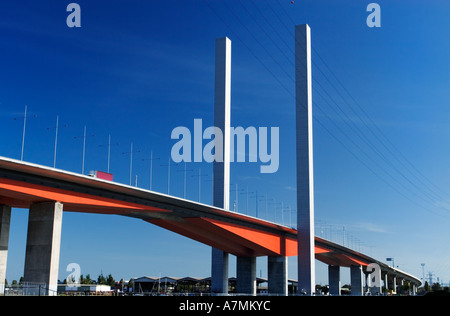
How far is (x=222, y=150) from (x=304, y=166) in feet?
48.4

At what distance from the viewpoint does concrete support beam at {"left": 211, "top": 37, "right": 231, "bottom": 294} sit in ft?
268

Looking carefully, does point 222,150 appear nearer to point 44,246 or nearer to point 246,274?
point 246,274


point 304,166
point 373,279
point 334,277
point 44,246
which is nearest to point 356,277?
point 334,277

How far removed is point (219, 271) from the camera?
86.6 meters

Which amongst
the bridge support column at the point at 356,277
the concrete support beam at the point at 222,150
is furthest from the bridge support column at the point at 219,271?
the bridge support column at the point at 356,277

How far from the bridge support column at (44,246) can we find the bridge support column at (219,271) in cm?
4092

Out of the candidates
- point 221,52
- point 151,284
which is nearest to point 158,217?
point 221,52

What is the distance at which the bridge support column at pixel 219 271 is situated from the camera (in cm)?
8444

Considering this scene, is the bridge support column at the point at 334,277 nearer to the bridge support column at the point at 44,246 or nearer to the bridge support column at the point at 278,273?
the bridge support column at the point at 278,273

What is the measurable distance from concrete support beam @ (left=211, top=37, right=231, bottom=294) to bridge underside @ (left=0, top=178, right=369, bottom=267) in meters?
3.68

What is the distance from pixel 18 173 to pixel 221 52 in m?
48.7

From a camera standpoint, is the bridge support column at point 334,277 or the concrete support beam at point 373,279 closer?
the bridge support column at point 334,277

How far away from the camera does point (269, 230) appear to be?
8594cm
